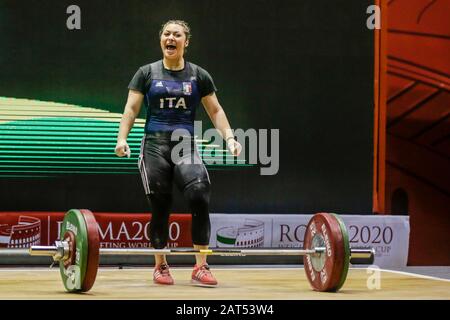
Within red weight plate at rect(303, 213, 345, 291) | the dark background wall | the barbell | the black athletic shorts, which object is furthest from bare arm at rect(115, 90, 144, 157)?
the dark background wall

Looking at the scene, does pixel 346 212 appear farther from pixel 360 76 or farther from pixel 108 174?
pixel 108 174

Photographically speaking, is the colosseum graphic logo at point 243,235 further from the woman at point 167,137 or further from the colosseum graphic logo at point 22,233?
the woman at point 167,137

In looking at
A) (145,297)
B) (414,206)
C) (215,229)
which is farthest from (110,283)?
(414,206)

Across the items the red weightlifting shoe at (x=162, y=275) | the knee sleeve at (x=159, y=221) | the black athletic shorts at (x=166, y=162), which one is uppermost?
the black athletic shorts at (x=166, y=162)

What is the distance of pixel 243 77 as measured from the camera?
7395 mm

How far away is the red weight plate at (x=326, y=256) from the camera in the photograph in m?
4.32

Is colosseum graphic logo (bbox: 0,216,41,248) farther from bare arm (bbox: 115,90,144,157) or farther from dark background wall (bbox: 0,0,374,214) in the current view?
bare arm (bbox: 115,90,144,157)

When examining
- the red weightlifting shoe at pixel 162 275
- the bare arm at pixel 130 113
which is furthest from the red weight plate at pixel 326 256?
the bare arm at pixel 130 113

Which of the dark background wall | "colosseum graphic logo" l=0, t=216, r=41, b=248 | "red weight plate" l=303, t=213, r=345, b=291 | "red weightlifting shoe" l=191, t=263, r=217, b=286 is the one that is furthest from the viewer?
the dark background wall

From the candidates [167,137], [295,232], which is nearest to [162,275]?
[167,137]

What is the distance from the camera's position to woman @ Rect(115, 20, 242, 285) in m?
4.64

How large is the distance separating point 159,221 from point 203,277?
0.42m

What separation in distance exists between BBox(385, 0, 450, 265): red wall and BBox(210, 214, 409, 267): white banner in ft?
1.57

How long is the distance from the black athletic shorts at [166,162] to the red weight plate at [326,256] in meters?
0.70
